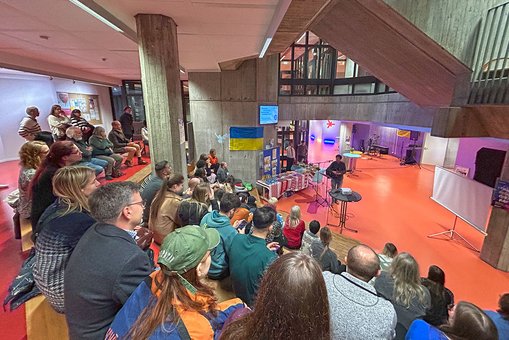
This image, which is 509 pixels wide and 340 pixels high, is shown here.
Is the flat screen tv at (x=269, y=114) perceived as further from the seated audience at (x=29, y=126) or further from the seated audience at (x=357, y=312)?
the seated audience at (x=357, y=312)

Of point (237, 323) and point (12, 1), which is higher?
point (12, 1)

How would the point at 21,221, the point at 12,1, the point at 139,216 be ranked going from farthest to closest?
1. the point at 21,221
2. the point at 12,1
3. the point at 139,216

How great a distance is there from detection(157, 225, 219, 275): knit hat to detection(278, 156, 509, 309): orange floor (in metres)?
5.24

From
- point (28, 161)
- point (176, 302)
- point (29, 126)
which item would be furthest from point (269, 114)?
point (176, 302)

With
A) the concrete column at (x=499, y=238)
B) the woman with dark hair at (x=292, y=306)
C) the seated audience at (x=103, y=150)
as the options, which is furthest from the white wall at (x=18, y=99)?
the concrete column at (x=499, y=238)

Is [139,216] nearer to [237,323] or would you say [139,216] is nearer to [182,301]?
[182,301]

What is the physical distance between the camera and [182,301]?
1068 millimetres

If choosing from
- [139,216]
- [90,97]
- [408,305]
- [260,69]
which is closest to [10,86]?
[90,97]

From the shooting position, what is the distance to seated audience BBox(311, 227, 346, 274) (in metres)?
3.20

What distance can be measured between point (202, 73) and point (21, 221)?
7376 millimetres

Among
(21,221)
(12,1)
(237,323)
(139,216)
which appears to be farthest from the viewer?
(21,221)

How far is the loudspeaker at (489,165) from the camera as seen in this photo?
6.81m

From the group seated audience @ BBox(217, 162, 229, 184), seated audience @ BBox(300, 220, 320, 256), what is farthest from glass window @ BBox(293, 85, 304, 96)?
seated audience @ BBox(300, 220, 320, 256)

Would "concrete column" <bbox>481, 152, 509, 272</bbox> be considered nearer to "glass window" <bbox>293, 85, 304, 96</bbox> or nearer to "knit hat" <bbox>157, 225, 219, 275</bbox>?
"knit hat" <bbox>157, 225, 219, 275</bbox>
